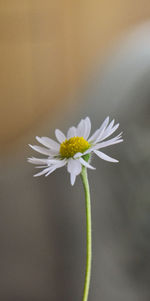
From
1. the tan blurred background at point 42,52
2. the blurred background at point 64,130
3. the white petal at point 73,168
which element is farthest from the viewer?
the tan blurred background at point 42,52

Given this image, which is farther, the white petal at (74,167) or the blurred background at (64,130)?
the blurred background at (64,130)

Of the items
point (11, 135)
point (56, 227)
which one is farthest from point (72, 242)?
point (11, 135)

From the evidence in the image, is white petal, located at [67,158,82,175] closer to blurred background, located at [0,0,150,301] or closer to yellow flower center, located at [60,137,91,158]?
yellow flower center, located at [60,137,91,158]

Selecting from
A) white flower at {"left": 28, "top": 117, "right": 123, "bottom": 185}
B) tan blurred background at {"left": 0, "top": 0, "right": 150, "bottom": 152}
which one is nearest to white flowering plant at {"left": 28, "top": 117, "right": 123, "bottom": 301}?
white flower at {"left": 28, "top": 117, "right": 123, "bottom": 185}

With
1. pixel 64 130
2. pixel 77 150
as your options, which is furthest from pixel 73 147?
pixel 64 130

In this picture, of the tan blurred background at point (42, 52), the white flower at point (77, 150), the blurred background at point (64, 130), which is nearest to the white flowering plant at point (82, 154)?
the white flower at point (77, 150)

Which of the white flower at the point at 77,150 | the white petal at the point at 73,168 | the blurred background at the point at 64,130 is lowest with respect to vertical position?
the white petal at the point at 73,168

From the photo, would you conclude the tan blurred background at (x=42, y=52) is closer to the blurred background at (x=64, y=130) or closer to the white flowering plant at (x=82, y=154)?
the blurred background at (x=64, y=130)
